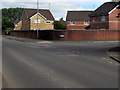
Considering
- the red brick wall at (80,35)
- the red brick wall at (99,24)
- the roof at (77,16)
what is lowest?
the red brick wall at (80,35)

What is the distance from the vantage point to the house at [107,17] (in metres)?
57.5

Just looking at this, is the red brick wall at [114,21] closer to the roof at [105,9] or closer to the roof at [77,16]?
the roof at [105,9]

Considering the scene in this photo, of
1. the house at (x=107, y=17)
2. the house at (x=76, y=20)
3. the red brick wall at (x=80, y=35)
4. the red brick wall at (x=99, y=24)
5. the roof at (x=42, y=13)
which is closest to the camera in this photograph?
the red brick wall at (x=80, y=35)

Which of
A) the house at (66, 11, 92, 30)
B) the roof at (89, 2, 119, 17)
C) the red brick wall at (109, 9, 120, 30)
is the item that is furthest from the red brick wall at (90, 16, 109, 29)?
the house at (66, 11, 92, 30)

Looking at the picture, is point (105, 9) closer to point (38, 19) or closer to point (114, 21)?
point (114, 21)

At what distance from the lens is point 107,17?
57.8 metres

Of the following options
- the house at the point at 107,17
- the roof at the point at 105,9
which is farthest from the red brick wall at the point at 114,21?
the roof at the point at 105,9

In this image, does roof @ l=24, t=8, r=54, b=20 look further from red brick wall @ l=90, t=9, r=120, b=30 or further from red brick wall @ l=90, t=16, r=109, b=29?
red brick wall @ l=90, t=9, r=120, b=30

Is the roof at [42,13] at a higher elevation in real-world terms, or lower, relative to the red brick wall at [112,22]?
higher

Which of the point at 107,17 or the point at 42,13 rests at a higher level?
the point at 42,13

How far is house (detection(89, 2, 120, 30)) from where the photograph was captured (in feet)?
189

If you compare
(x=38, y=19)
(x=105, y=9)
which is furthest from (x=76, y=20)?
(x=105, y=9)

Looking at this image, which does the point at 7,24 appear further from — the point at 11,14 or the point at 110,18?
the point at 11,14

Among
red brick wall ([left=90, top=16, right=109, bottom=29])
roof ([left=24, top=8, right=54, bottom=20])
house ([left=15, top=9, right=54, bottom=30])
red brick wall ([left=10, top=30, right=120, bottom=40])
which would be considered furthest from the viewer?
roof ([left=24, top=8, right=54, bottom=20])
